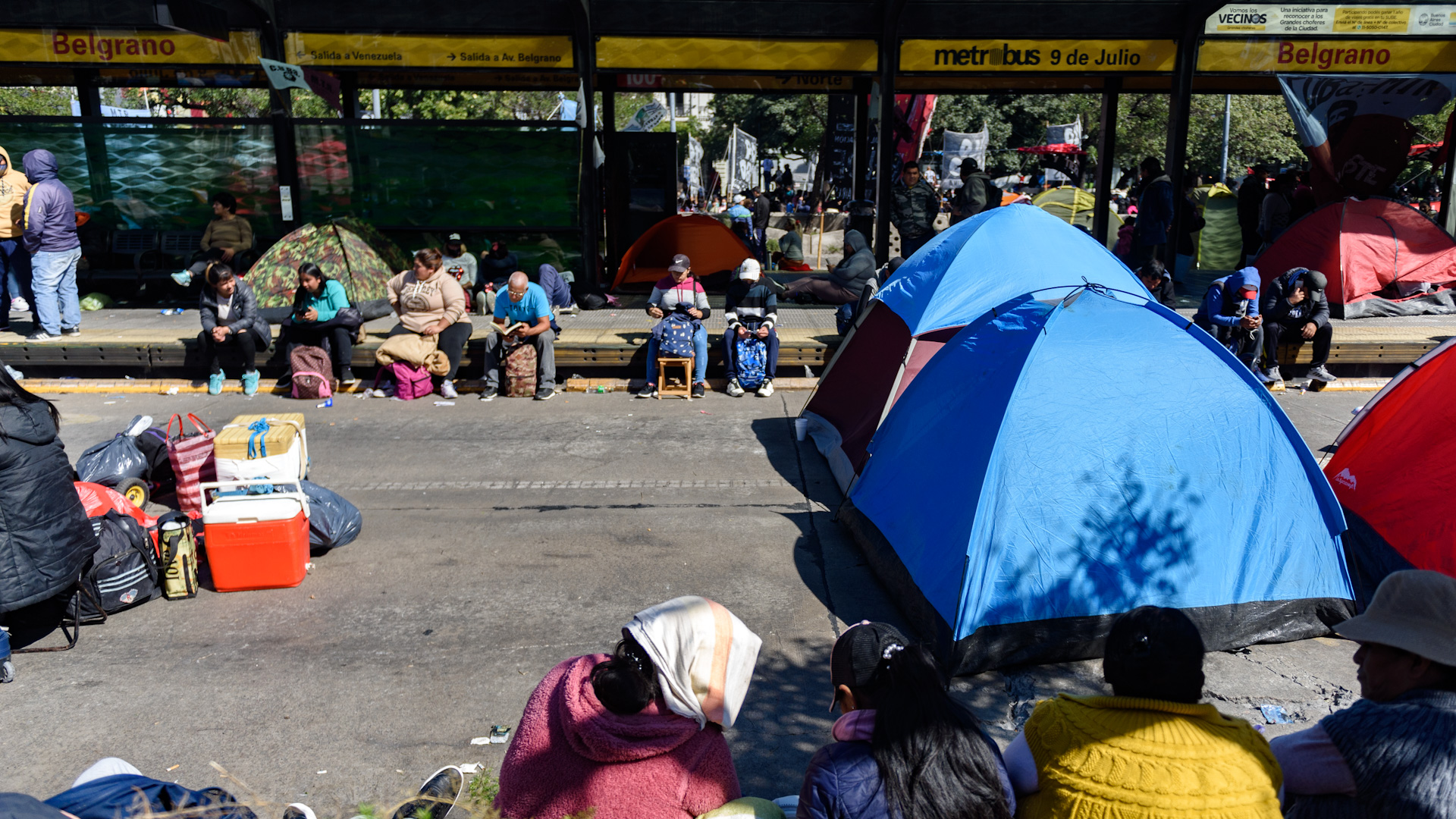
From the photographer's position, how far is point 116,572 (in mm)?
5312

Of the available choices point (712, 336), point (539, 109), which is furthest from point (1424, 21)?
point (539, 109)

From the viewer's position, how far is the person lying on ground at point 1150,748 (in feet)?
7.85

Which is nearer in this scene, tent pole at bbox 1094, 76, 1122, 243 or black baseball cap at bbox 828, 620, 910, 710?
black baseball cap at bbox 828, 620, 910, 710

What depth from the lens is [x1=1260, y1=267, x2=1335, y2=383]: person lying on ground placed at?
10148mm

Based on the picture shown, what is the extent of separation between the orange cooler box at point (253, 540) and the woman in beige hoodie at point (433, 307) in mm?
4459

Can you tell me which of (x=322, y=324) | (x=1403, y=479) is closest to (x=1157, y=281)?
(x=1403, y=479)

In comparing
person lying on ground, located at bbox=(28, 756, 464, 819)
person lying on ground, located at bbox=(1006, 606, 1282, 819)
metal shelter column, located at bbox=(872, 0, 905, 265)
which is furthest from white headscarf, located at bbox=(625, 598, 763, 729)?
metal shelter column, located at bbox=(872, 0, 905, 265)

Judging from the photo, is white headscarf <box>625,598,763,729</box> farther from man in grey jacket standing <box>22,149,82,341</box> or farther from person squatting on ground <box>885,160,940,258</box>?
man in grey jacket standing <box>22,149,82,341</box>

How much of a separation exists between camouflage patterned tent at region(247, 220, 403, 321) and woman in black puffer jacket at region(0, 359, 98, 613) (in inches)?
281

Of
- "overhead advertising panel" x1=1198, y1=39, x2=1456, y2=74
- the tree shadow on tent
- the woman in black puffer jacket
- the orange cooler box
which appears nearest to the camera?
the woman in black puffer jacket

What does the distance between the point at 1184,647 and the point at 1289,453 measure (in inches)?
125

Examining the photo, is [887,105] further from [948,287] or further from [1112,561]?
[1112,561]

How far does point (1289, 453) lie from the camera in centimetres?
510

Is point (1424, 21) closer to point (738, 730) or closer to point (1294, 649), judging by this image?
point (1294, 649)
